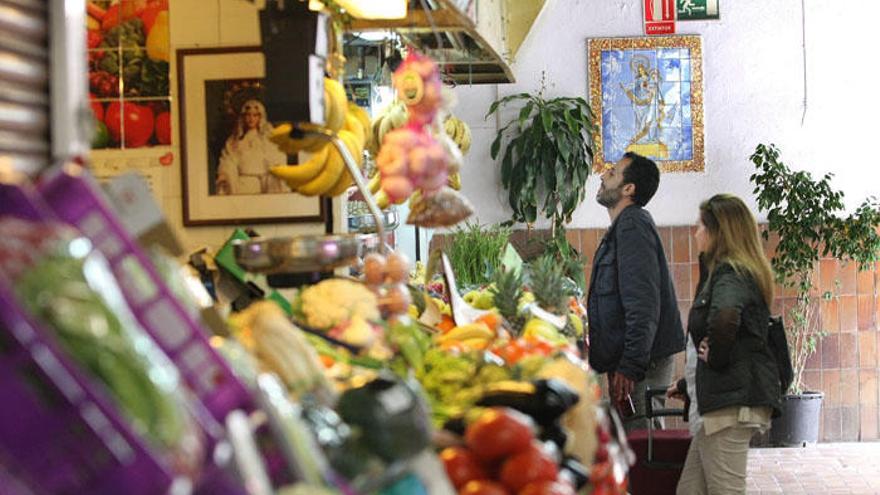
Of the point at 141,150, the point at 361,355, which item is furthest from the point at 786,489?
the point at 361,355

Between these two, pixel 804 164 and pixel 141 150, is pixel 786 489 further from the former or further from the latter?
pixel 141 150

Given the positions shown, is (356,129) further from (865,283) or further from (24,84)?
(865,283)

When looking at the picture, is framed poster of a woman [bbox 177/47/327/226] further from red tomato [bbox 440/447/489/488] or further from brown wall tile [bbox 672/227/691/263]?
brown wall tile [bbox 672/227/691/263]

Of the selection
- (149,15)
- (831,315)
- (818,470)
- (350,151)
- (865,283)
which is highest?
(149,15)

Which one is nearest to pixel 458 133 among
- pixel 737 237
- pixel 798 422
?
pixel 737 237

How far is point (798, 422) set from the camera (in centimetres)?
1012

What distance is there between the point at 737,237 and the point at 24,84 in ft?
15.5

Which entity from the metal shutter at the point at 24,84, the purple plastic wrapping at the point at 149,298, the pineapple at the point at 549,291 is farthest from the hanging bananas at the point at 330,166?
the purple plastic wrapping at the point at 149,298

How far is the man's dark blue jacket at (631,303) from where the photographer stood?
6.94 metres

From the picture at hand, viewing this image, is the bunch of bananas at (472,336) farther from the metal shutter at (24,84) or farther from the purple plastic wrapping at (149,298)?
the purple plastic wrapping at (149,298)

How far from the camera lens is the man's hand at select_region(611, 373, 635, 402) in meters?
6.91

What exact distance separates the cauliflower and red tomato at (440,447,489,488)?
1.24m

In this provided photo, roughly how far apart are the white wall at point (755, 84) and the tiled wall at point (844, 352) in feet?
1.18

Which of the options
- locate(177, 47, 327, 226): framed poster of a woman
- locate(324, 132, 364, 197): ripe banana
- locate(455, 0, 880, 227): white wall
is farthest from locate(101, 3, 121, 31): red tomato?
locate(455, 0, 880, 227): white wall
